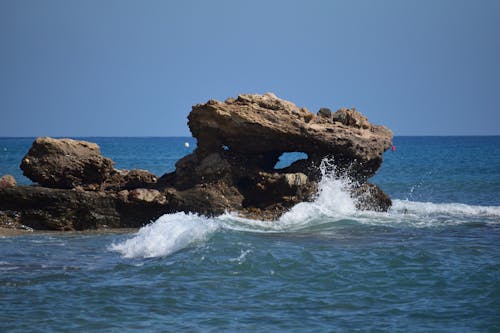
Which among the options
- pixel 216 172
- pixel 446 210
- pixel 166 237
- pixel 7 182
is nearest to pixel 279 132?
pixel 216 172

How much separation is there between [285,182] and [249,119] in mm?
1670

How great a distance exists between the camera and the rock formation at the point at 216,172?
17.4 m

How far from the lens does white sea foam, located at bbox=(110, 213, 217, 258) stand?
14375 mm

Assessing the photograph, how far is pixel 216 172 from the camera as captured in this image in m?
18.3

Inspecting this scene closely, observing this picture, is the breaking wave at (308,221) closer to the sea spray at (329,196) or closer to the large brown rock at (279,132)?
the sea spray at (329,196)

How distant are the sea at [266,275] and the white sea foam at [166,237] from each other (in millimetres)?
36

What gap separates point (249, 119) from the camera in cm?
1789

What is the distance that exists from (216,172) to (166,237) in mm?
3507

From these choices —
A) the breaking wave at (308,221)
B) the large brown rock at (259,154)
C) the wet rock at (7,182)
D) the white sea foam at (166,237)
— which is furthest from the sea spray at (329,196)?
the wet rock at (7,182)

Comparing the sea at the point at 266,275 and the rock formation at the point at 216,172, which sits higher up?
the rock formation at the point at 216,172

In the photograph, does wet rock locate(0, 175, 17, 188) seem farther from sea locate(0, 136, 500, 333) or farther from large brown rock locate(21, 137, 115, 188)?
sea locate(0, 136, 500, 333)

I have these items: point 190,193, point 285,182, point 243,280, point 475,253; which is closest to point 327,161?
point 285,182

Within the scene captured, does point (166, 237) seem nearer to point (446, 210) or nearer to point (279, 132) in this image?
point (279, 132)

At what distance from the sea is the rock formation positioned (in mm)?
503
